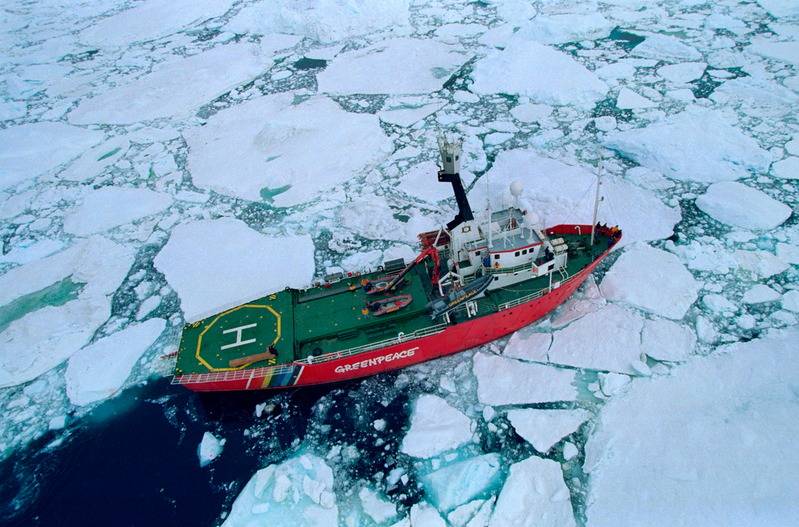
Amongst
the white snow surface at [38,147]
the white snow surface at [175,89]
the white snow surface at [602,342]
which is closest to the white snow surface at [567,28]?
the white snow surface at [175,89]

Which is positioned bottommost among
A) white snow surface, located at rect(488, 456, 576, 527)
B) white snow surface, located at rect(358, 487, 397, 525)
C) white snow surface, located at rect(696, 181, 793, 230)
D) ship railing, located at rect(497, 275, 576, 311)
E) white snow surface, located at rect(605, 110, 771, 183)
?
white snow surface, located at rect(358, 487, 397, 525)

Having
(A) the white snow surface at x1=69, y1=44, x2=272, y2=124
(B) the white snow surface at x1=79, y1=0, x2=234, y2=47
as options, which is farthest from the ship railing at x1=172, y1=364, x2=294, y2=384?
(B) the white snow surface at x1=79, y1=0, x2=234, y2=47

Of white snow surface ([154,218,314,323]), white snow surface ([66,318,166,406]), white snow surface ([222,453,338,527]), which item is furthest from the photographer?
white snow surface ([154,218,314,323])

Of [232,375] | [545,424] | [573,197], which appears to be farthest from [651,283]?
[232,375]

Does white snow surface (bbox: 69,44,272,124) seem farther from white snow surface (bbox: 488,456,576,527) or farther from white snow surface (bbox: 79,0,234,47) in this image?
white snow surface (bbox: 488,456,576,527)

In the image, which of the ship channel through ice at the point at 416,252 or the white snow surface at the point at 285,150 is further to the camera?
the white snow surface at the point at 285,150

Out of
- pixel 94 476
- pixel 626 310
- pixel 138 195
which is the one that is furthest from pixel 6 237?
pixel 626 310

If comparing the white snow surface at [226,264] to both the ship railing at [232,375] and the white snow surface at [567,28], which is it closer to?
the ship railing at [232,375]
